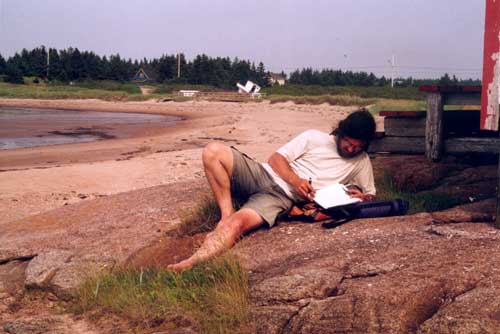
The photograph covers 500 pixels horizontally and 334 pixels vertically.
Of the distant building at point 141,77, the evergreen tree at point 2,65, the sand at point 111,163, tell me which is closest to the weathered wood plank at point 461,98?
the sand at point 111,163

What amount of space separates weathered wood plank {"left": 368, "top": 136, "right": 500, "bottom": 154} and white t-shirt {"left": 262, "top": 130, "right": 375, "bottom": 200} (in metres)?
2.30

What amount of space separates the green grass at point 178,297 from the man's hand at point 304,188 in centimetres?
88

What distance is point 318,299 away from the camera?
3.99 m

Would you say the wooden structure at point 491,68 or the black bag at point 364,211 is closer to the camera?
the wooden structure at point 491,68

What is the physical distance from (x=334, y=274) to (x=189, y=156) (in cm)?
898

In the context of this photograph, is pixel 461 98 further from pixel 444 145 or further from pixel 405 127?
pixel 405 127

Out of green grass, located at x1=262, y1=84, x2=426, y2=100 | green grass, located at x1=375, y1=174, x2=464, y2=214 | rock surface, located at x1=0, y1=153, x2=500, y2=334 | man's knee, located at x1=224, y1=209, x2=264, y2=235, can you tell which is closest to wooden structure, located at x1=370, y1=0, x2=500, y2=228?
rock surface, located at x1=0, y1=153, x2=500, y2=334

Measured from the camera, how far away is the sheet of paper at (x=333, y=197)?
16.5 ft

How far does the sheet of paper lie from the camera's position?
5.03 metres

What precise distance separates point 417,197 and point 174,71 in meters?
75.5

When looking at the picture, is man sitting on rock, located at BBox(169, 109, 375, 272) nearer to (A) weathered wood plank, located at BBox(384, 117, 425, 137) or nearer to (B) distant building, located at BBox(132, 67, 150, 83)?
(A) weathered wood plank, located at BBox(384, 117, 425, 137)

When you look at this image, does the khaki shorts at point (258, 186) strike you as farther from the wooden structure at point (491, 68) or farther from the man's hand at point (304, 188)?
the wooden structure at point (491, 68)

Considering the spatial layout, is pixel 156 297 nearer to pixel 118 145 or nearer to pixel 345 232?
pixel 345 232

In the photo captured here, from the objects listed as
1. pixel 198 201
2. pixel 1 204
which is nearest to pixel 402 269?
pixel 198 201
